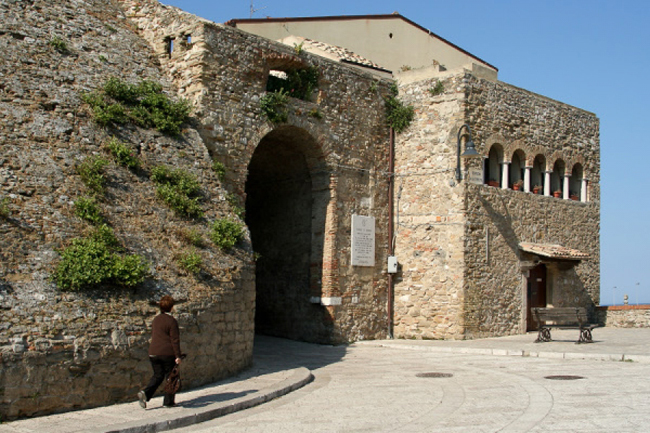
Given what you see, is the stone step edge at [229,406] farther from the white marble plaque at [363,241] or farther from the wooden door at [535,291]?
the wooden door at [535,291]

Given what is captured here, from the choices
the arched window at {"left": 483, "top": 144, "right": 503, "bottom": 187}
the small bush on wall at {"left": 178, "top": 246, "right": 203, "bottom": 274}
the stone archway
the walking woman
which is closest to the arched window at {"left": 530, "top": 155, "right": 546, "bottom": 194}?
the arched window at {"left": 483, "top": 144, "right": 503, "bottom": 187}

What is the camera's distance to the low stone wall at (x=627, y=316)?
74.8 feet

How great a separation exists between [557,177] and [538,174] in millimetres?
1211

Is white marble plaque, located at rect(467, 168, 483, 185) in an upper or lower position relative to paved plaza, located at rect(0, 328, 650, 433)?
upper

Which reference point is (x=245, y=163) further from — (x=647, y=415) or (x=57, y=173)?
(x=647, y=415)

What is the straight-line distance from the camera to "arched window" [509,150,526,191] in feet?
67.1

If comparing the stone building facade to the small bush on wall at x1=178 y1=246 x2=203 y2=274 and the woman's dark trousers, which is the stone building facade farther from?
the woman's dark trousers

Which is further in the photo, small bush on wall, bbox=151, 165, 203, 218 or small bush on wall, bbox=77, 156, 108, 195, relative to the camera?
small bush on wall, bbox=151, 165, 203, 218

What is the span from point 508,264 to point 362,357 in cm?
625

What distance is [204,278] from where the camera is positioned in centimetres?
1105

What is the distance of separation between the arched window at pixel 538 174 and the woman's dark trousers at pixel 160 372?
1502 cm

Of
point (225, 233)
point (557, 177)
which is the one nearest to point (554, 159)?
point (557, 177)

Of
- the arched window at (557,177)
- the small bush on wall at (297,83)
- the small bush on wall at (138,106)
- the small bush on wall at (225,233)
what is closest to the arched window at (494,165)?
the arched window at (557,177)

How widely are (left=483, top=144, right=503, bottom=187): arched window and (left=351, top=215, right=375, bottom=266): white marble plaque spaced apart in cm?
386
